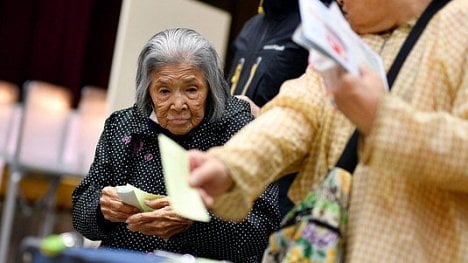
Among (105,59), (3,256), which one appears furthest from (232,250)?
(105,59)

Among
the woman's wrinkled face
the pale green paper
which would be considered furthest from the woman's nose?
the pale green paper

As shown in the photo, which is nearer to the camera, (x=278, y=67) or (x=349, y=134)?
(x=349, y=134)

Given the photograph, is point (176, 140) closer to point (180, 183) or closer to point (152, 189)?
point (152, 189)

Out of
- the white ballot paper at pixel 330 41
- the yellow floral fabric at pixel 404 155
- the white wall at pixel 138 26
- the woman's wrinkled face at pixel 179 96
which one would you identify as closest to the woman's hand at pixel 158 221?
the woman's wrinkled face at pixel 179 96

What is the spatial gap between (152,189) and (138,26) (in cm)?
176

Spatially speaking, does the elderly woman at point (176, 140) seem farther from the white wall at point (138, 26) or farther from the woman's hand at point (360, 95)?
the white wall at point (138, 26)

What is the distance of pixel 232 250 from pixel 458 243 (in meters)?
0.84

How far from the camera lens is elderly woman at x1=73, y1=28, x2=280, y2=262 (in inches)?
85.7

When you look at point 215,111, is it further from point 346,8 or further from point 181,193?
point 181,193

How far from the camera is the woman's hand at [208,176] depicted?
141 centimetres

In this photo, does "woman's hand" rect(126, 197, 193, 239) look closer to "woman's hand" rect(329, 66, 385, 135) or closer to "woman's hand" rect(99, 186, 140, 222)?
"woman's hand" rect(99, 186, 140, 222)

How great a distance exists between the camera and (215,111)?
228cm

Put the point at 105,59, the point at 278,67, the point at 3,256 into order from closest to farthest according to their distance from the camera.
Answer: the point at 278,67
the point at 3,256
the point at 105,59

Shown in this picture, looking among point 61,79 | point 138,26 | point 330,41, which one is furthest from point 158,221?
point 61,79
